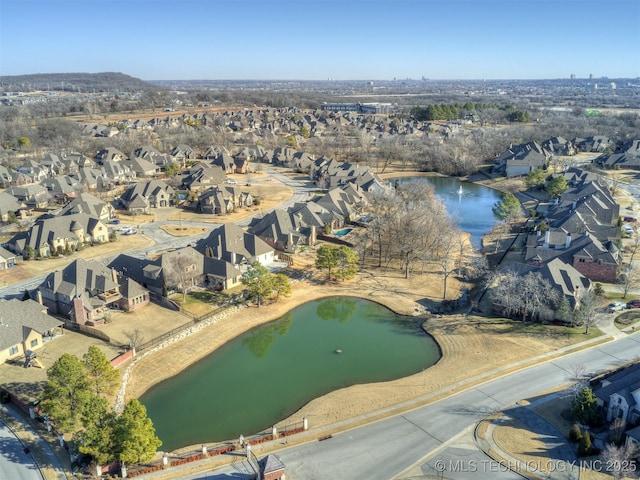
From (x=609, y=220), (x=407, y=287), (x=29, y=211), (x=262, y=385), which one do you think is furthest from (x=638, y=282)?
(x=29, y=211)

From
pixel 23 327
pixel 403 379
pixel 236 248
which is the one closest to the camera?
pixel 403 379

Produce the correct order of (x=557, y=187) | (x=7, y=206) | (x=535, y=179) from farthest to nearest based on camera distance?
(x=535, y=179), (x=557, y=187), (x=7, y=206)

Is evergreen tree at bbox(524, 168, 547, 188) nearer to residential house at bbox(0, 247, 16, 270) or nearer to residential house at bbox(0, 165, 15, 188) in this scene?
residential house at bbox(0, 247, 16, 270)

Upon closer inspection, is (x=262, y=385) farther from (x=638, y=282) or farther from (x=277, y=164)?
(x=277, y=164)

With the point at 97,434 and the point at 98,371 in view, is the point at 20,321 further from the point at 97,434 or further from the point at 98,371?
the point at 97,434

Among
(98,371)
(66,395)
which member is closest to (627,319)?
(98,371)

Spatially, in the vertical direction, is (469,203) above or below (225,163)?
below
